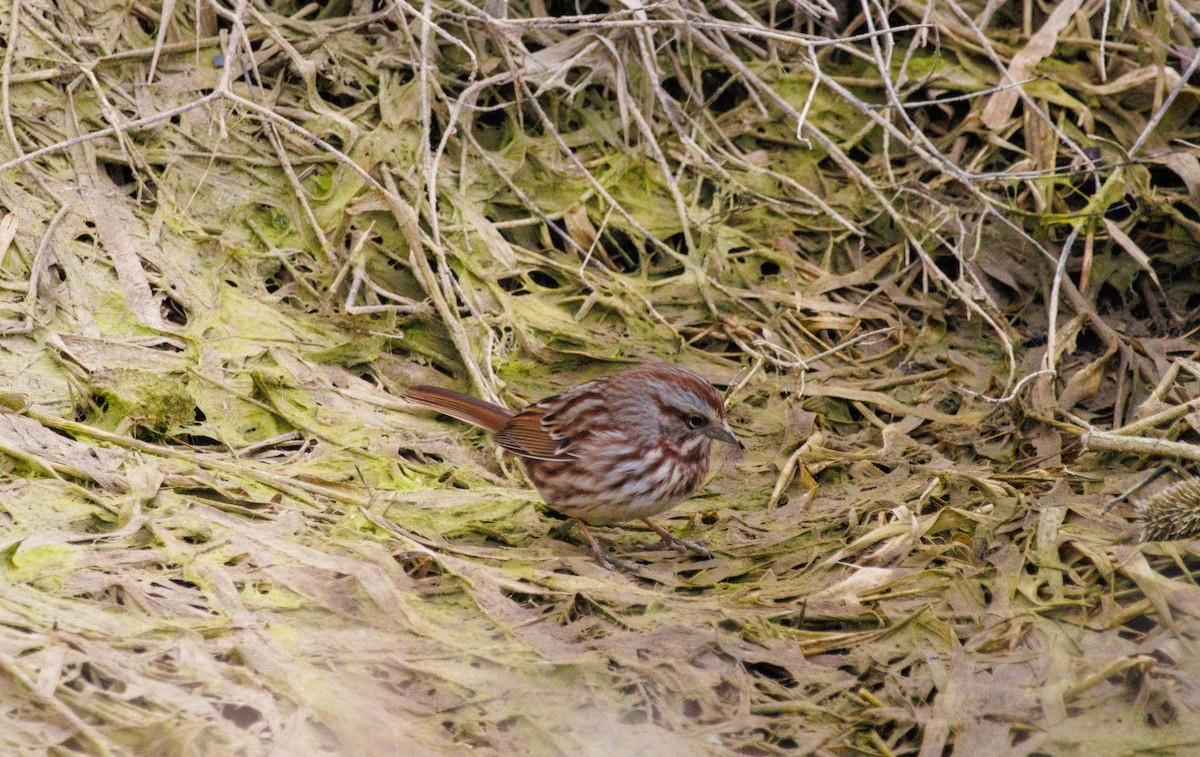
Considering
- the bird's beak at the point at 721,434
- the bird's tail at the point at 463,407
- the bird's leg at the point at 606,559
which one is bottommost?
the bird's leg at the point at 606,559

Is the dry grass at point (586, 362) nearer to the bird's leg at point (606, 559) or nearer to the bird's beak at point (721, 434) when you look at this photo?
the bird's leg at point (606, 559)

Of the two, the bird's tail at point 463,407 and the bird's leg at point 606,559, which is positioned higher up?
the bird's tail at point 463,407

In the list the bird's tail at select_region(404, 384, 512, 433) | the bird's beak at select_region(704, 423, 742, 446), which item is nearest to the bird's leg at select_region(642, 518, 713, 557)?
the bird's beak at select_region(704, 423, 742, 446)

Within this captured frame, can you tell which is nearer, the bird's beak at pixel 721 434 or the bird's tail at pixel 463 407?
the bird's beak at pixel 721 434

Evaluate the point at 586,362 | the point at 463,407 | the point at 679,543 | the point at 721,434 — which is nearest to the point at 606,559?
the point at 679,543

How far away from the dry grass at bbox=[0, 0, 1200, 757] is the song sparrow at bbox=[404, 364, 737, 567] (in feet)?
0.64

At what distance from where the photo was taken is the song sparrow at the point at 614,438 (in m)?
4.72

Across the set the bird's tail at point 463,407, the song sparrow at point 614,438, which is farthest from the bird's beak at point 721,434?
the bird's tail at point 463,407

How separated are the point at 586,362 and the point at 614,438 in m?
0.92

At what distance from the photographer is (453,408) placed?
4996 millimetres

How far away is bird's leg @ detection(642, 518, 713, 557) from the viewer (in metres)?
4.59

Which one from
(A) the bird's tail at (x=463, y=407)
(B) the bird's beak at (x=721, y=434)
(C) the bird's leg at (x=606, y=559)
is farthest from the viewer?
(A) the bird's tail at (x=463, y=407)

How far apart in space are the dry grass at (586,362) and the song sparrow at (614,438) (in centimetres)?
20

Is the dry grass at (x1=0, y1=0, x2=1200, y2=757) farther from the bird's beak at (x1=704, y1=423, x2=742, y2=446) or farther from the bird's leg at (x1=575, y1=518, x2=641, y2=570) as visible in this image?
the bird's beak at (x1=704, y1=423, x2=742, y2=446)
